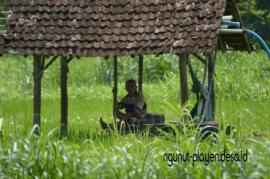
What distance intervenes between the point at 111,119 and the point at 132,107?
10.6 feet

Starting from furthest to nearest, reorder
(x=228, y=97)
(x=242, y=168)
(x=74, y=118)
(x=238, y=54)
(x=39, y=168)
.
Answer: (x=238, y=54), (x=228, y=97), (x=74, y=118), (x=39, y=168), (x=242, y=168)

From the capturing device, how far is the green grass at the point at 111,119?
913 centimetres

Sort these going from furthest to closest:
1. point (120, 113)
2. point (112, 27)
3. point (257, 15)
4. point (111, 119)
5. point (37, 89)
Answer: point (257, 15) → point (111, 119) → point (120, 113) → point (37, 89) → point (112, 27)

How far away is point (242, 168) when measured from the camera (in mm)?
8727

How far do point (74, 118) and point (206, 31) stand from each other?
586 centimetres

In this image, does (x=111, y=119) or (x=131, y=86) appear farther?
(x=111, y=119)

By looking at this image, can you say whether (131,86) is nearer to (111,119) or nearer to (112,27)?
(112,27)

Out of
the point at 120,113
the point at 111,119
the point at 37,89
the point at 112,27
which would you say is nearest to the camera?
the point at 112,27

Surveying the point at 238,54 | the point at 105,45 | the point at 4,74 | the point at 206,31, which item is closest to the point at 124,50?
the point at 105,45

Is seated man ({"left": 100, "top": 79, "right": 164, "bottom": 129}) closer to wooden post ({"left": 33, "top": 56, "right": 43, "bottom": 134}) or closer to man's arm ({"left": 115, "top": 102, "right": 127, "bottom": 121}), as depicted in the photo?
man's arm ({"left": 115, "top": 102, "right": 127, "bottom": 121})

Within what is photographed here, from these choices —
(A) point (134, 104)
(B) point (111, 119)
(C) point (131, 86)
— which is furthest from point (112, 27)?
(B) point (111, 119)

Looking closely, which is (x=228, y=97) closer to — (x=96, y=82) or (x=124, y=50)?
(x=96, y=82)

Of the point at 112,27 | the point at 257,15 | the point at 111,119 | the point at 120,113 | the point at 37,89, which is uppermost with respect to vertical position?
the point at 257,15

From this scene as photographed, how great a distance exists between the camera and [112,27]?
1472 cm
